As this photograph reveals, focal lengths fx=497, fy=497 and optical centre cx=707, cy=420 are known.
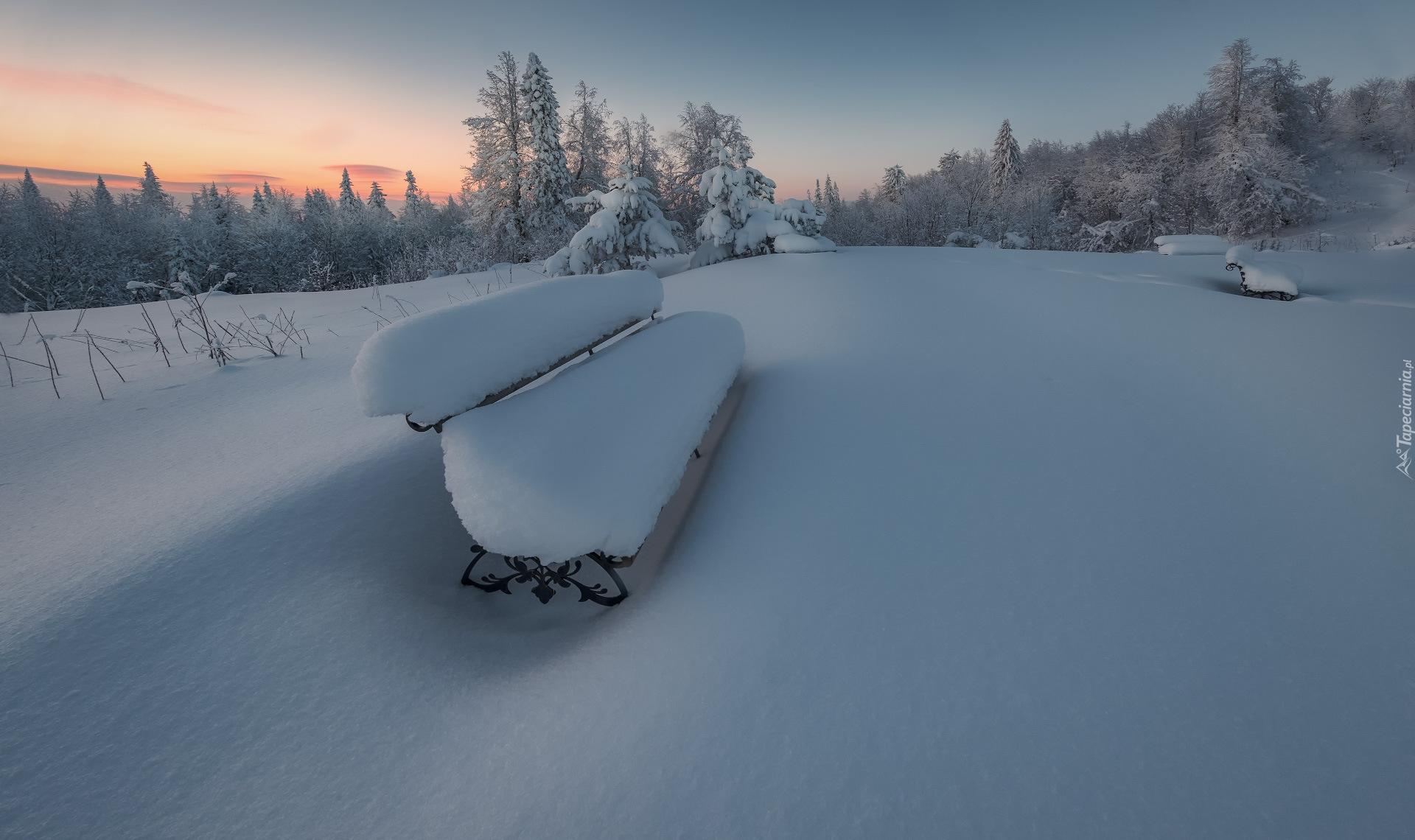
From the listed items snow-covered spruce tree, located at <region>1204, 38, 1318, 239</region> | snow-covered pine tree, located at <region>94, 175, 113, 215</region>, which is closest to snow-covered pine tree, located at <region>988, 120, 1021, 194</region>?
snow-covered spruce tree, located at <region>1204, 38, 1318, 239</region>

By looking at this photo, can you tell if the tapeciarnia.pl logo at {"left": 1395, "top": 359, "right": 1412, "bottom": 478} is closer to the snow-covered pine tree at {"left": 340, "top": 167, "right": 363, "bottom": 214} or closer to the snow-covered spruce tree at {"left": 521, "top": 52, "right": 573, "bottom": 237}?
the snow-covered spruce tree at {"left": 521, "top": 52, "right": 573, "bottom": 237}

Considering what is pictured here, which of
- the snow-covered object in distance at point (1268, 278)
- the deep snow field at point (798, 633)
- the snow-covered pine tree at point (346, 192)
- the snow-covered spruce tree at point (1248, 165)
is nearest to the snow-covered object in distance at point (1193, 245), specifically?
the snow-covered object in distance at point (1268, 278)

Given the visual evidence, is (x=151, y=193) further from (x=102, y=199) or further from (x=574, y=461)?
(x=574, y=461)

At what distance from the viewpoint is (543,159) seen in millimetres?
21219

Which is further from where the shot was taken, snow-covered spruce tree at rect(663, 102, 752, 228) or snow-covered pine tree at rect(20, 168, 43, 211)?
snow-covered pine tree at rect(20, 168, 43, 211)

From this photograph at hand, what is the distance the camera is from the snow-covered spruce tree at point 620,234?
10.1 m

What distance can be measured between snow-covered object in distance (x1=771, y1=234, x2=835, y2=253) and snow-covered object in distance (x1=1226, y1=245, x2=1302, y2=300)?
5339 mm

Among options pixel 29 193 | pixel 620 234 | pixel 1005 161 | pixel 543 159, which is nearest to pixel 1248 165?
pixel 1005 161

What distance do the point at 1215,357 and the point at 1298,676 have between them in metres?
2.87

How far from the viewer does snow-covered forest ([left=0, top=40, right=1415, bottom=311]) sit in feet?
73.3

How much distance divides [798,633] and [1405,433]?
337 cm

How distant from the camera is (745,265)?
23.7ft

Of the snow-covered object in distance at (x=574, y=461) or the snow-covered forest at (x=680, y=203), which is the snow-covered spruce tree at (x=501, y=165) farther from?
the snow-covered object in distance at (x=574, y=461)

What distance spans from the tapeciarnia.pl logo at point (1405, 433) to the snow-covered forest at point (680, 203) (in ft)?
38.0
